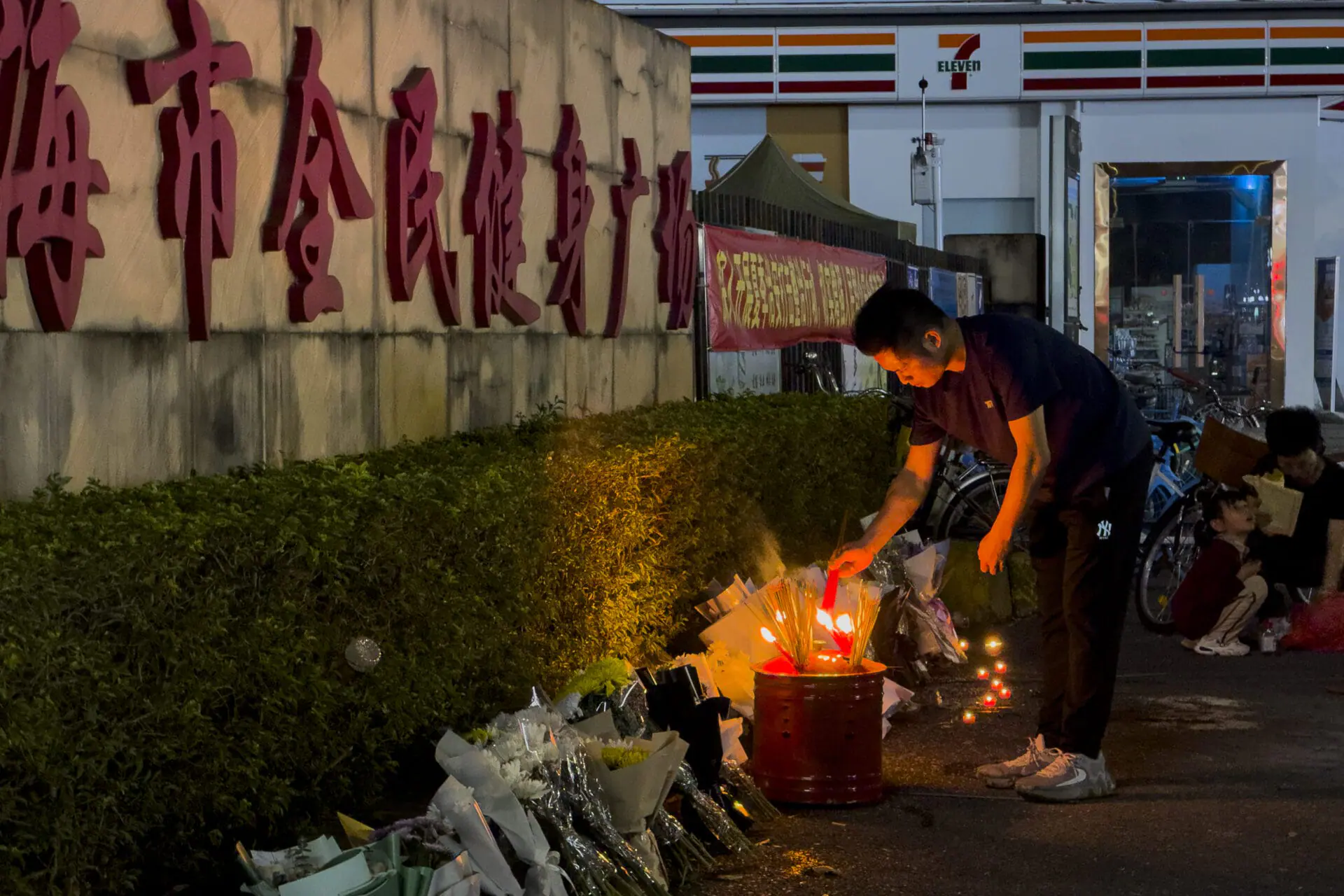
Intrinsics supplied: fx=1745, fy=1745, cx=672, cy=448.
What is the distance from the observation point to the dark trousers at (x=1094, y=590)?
647cm

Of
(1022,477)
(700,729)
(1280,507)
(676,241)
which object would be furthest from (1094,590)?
(676,241)

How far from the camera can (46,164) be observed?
4766 millimetres

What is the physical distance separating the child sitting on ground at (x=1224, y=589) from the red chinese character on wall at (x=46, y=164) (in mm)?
6440

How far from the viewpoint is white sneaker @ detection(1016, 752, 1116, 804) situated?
6.32 m

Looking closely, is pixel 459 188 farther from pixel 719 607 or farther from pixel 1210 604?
pixel 1210 604

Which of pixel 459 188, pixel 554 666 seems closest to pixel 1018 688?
pixel 554 666

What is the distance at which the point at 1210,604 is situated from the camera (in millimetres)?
9398

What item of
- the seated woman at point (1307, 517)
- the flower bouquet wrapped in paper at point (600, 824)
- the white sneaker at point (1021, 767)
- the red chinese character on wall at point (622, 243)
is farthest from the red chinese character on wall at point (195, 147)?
the seated woman at point (1307, 517)

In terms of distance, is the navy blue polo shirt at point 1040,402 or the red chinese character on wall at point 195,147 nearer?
the red chinese character on wall at point 195,147

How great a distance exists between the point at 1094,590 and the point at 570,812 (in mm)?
Result: 2418

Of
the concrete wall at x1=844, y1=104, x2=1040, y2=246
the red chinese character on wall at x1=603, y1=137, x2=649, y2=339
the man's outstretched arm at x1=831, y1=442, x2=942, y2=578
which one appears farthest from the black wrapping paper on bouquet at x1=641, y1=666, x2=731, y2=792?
the concrete wall at x1=844, y1=104, x2=1040, y2=246

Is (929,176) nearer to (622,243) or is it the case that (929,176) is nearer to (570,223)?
(622,243)

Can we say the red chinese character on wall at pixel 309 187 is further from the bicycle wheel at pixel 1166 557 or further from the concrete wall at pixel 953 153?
the concrete wall at pixel 953 153

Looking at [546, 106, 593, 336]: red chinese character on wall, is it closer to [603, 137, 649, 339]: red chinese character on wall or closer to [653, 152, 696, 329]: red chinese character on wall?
[603, 137, 649, 339]: red chinese character on wall
